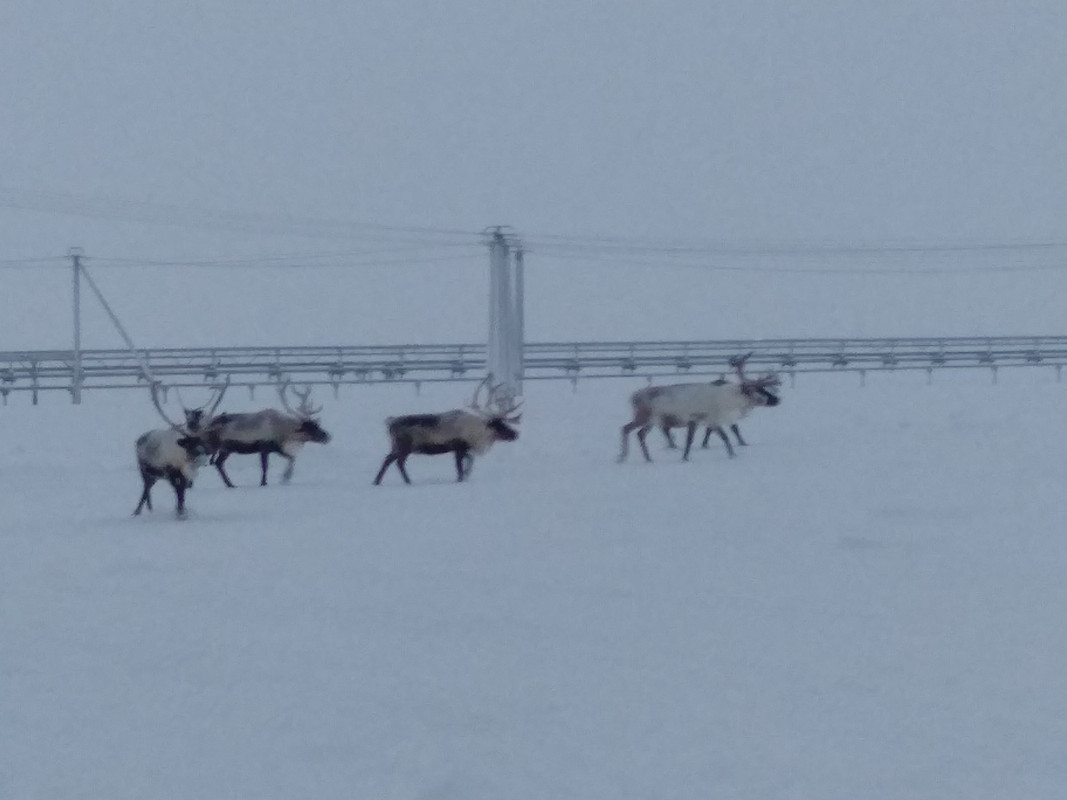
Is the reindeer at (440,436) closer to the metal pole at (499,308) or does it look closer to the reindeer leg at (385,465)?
the reindeer leg at (385,465)

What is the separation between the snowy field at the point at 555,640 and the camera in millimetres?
5918

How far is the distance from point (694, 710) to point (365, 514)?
793cm

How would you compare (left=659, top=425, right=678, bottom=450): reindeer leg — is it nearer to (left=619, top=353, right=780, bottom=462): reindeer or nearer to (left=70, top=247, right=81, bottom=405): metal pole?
(left=619, top=353, right=780, bottom=462): reindeer

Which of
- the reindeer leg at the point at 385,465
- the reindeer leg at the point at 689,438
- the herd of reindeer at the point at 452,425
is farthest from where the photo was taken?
the reindeer leg at the point at 689,438

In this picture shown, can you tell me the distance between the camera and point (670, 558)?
10.7 metres

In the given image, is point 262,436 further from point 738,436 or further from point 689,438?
point 738,436

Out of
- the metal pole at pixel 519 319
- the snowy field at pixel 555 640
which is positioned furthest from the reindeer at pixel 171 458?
the metal pole at pixel 519 319

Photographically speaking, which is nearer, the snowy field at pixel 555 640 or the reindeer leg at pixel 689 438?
the snowy field at pixel 555 640

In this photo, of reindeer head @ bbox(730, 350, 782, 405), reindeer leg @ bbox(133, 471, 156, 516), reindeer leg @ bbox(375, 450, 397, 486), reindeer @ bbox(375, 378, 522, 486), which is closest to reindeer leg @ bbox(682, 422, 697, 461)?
reindeer head @ bbox(730, 350, 782, 405)

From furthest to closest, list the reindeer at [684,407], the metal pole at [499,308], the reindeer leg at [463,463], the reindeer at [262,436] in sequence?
the metal pole at [499,308]
the reindeer at [684,407]
the reindeer at [262,436]
the reindeer leg at [463,463]

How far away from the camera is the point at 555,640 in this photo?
802cm

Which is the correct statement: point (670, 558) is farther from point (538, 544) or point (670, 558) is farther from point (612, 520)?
point (612, 520)

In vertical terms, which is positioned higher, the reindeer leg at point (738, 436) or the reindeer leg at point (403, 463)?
the reindeer leg at point (738, 436)

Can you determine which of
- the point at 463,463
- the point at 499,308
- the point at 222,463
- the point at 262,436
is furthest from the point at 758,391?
the point at 499,308
